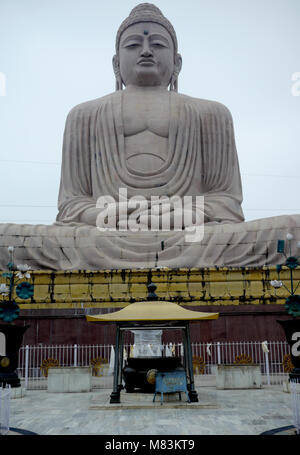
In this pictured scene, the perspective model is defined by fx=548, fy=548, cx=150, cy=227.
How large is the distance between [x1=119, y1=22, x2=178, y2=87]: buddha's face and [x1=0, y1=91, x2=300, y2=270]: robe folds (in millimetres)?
752

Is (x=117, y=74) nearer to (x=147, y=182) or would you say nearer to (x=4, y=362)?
(x=147, y=182)

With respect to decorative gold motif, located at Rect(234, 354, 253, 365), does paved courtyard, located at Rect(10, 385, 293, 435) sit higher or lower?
lower

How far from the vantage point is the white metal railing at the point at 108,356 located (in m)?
9.31

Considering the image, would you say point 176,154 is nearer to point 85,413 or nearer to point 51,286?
point 51,286

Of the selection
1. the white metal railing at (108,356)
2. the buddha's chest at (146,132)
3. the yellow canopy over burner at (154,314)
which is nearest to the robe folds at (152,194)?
the buddha's chest at (146,132)

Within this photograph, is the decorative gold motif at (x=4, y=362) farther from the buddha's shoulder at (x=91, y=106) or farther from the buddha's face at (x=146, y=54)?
the buddha's face at (x=146, y=54)

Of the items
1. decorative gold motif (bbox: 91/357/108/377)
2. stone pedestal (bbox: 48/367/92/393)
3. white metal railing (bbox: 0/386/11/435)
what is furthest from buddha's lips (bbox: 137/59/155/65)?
white metal railing (bbox: 0/386/11/435)

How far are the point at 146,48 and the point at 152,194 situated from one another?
409 cm

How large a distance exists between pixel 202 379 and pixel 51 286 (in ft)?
11.3

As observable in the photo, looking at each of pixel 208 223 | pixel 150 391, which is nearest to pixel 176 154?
pixel 208 223

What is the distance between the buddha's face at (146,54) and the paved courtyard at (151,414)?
9469 mm

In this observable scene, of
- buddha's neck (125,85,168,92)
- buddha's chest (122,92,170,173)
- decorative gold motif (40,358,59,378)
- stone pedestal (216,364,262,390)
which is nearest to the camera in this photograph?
stone pedestal (216,364,262,390)

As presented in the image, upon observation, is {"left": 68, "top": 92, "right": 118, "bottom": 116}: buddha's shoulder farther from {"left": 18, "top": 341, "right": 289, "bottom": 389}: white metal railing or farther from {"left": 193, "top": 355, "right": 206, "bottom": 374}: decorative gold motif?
{"left": 193, "top": 355, "right": 206, "bottom": 374}: decorative gold motif

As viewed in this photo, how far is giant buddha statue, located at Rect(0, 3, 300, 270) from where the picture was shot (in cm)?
1123
